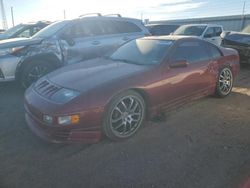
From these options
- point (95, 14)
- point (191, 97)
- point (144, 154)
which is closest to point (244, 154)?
point (144, 154)

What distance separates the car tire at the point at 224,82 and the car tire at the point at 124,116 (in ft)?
7.17

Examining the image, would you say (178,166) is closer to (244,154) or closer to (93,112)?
(244,154)

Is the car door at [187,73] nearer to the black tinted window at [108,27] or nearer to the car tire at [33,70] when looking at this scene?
the black tinted window at [108,27]

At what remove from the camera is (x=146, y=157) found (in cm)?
338

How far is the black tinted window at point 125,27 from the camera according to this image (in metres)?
7.34

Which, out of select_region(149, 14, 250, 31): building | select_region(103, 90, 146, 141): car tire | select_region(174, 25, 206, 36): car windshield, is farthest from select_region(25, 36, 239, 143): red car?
select_region(149, 14, 250, 31): building

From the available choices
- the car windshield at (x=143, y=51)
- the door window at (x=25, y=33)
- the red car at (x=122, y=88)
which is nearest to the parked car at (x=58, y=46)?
the car windshield at (x=143, y=51)

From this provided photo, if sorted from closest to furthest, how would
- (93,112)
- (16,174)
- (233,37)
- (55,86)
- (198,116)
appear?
(16,174) → (93,112) → (55,86) → (198,116) → (233,37)

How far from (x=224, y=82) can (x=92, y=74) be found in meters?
2.99

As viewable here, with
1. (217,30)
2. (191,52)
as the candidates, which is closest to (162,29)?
(217,30)

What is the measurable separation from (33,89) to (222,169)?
2892mm

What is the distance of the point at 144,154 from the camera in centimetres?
345

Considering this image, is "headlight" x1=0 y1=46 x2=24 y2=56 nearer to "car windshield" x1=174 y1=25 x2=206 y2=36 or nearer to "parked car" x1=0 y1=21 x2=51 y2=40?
"parked car" x1=0 y1=21 x2=51 y2=40

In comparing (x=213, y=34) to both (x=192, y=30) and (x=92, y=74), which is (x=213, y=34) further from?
(x=92, y=74)
